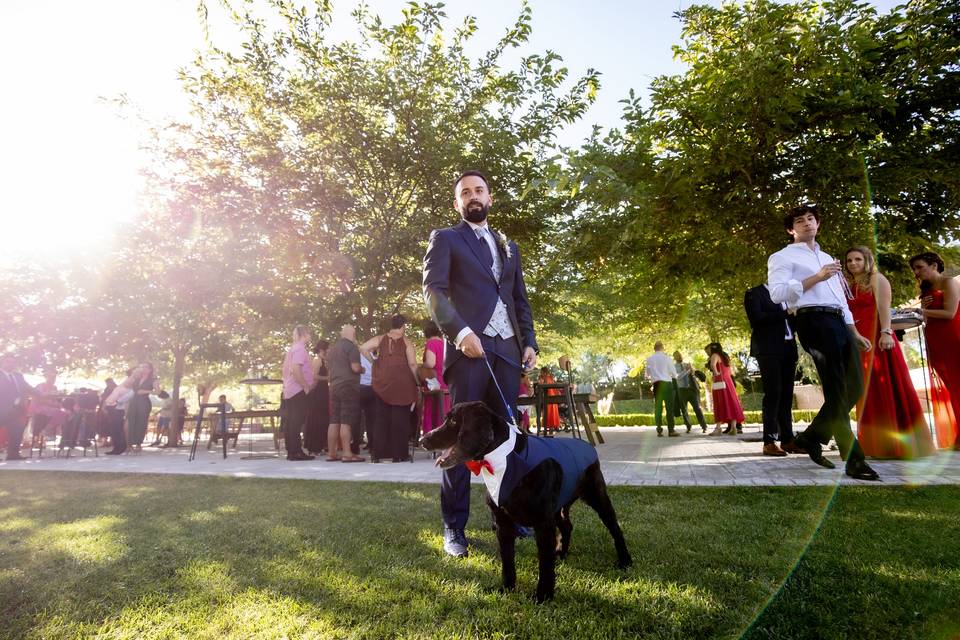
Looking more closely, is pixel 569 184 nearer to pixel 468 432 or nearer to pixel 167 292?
pixel 468 432

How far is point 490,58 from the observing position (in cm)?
1276

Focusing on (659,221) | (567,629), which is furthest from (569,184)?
(567,629)

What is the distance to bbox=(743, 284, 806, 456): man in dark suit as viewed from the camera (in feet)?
22.9

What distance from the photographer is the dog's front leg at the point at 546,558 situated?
236 centimetres

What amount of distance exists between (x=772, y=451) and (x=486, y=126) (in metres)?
8.50

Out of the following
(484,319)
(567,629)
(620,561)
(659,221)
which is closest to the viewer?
(567,629)

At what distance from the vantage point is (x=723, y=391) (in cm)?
1217

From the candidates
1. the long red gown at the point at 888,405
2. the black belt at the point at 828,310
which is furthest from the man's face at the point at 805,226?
the long red gown at the point at 888,405

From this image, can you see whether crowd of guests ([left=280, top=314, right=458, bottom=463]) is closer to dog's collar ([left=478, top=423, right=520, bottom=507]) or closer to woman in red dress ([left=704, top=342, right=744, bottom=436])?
dog's collar ([left=478, top=423, right=520, bottom=507])

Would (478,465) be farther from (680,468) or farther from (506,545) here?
(680,468)

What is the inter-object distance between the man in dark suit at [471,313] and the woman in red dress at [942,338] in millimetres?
5948

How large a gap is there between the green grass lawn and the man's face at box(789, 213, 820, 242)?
2.23 metres

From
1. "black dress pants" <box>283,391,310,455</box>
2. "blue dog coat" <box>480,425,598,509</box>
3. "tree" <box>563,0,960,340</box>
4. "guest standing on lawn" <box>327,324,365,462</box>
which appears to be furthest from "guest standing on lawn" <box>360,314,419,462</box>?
"blue dog coat" <box>480,425,598,509</box>

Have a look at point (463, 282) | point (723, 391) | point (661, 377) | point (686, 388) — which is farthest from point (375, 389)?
point (686, 388)
